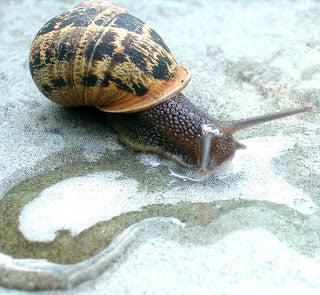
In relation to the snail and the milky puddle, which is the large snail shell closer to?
the snail

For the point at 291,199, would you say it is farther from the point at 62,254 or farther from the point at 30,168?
the point at 30,168

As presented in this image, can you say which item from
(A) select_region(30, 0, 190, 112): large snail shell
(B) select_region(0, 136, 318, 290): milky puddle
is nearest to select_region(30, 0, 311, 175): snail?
(A) select_region(30, 0, 190, 112): large snail shell

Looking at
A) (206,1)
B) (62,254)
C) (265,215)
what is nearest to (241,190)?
(265,215)

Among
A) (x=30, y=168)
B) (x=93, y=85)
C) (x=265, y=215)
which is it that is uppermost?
(x=93, y=85)

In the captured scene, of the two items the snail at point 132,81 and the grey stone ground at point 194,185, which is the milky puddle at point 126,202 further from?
the snail at point 132,81

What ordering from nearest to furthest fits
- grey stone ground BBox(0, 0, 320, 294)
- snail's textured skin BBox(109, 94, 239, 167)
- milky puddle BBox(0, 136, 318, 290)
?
grey stone ground BBox(0, 0, 320, 294)
milky puddle BBox(0, 136, 318, 290)
snail's textured skin BBox(109, 94, 239, 167)

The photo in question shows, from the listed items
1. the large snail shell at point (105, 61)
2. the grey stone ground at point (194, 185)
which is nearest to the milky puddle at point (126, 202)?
the grey stone ground at point (194, 185)

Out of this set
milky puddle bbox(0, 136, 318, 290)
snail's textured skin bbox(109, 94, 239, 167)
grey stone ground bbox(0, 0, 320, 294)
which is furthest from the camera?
snail's textured skin bbox(109, 94, 239, 167)
